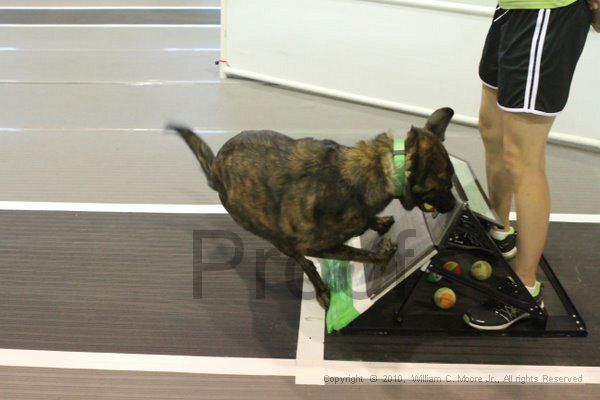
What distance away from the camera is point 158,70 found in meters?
4.45

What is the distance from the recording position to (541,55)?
5.29 ft

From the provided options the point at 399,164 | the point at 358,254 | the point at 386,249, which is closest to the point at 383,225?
the point at 386,249

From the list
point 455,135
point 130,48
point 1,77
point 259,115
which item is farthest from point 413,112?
point 1,77

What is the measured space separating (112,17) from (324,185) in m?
5.06

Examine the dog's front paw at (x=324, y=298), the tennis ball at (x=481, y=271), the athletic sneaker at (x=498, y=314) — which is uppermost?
the tennis ball at (x=481, y=271)

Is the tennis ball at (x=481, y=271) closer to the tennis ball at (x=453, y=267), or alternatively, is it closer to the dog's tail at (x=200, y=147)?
the tennis ball at (x=453, y=267)

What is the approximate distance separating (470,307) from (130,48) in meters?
4.10

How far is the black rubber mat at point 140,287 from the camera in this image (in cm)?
195

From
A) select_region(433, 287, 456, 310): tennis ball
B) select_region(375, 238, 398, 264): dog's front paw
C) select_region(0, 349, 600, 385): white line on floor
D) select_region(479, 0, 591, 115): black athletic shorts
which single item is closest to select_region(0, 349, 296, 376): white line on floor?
select_region(0, 349, 600, 385): white line on floor

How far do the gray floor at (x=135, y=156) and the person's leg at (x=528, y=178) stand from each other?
470 millimetres

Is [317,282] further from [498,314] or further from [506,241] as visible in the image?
[506,241]

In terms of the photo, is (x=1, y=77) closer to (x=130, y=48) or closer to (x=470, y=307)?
(x=130, y=48)

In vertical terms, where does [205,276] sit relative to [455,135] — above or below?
below

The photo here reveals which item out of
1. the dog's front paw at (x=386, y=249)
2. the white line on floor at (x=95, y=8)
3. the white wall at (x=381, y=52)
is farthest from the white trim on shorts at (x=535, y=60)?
the white line on floor at (x=95, y=8)
